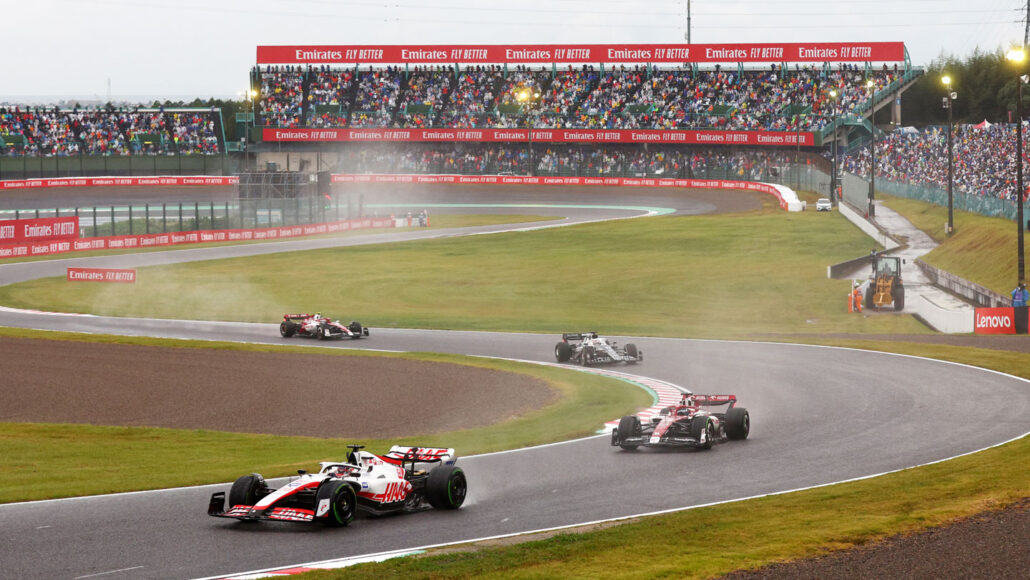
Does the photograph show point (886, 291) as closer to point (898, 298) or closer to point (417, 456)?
point (898, 298)

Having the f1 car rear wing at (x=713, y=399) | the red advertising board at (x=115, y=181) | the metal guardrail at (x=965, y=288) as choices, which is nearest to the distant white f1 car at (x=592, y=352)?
the f1 car rear wing at (x=713, y=399)

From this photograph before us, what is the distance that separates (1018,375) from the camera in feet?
94.6

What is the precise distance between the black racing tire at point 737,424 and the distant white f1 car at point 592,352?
1158cm

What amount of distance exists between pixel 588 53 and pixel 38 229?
5893 cm

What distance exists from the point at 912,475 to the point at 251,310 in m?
34.5

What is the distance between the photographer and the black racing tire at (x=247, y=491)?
14250mm

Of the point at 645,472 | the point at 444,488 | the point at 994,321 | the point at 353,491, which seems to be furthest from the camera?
the point at 994,321

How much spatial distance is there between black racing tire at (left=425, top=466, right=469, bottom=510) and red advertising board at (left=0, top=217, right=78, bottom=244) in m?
58.2

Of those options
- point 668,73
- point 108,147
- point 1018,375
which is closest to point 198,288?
point 1018,375

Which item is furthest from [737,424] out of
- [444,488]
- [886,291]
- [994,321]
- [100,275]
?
[100,275]

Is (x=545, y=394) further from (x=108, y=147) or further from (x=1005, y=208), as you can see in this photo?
(x=108, y=147)

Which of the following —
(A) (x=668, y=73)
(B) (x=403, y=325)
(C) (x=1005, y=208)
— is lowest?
(B) (x=403, y=325)

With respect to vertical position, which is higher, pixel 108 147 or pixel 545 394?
pixel 108 147

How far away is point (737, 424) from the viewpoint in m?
21.0
